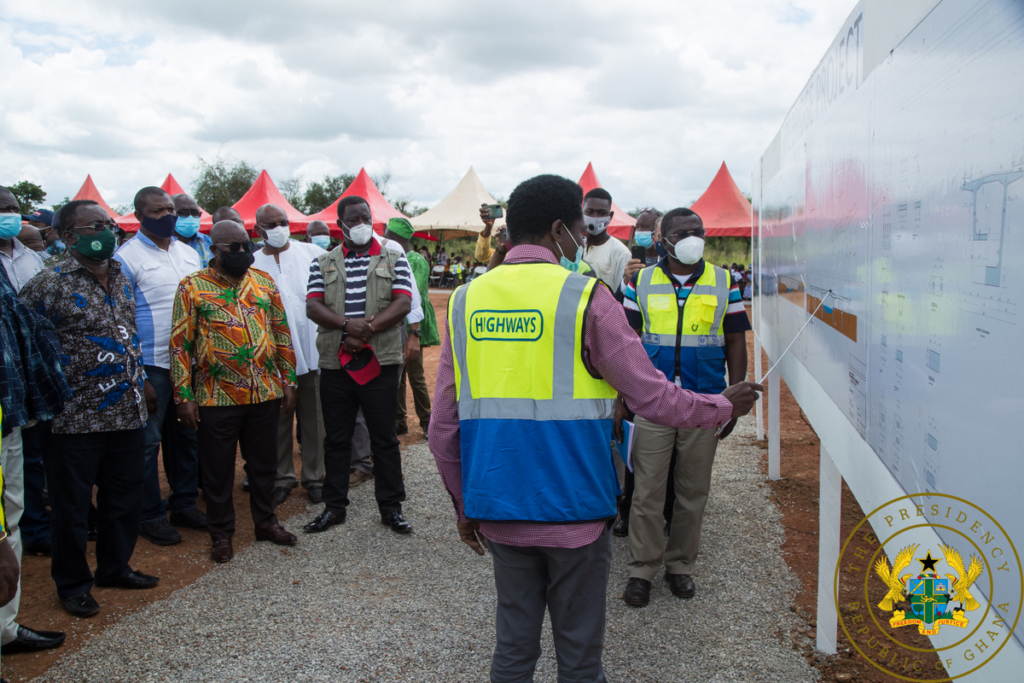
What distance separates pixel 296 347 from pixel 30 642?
255cm

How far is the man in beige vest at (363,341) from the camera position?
443 centimetres

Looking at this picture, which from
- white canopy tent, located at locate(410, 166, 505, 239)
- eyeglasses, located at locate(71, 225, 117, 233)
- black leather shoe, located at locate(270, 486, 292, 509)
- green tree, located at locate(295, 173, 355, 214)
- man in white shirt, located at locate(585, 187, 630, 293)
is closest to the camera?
eyeglasses, located at locate(71, 225, 117, 233)

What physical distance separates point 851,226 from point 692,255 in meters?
1.21

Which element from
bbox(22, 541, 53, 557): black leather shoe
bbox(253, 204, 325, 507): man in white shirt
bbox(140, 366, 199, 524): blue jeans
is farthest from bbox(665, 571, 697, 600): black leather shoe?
bbox(22, 541, 53, 557): black leather shoe

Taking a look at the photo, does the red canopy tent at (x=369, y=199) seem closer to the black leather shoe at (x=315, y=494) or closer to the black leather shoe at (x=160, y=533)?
the black leather shoe at (x=315, y=494)

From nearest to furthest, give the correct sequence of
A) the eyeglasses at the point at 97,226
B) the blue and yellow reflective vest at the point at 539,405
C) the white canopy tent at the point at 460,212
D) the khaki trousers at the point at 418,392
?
the blue and yellow reflective vest at the point at 539,405 → the eyeglasses at the point at 97,226 → the khaki trousers at the point at 418,392 → the white canopy tent at the point at 460,212

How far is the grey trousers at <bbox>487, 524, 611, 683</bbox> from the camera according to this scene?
2076 millimetres

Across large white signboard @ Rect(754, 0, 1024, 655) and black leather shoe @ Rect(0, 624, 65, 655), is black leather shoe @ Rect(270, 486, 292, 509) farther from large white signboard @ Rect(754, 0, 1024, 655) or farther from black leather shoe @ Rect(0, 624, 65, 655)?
large white signboard @ Rect(754, 0, 1024, 655)

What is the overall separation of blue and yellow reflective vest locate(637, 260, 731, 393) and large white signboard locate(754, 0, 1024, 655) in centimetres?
76

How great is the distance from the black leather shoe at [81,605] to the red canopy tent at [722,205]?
53.9 feet

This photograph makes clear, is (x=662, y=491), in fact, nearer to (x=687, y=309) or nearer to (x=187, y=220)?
(x=687, y=309)

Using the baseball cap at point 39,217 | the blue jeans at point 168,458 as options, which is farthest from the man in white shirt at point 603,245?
the baseball cap at point 39,217

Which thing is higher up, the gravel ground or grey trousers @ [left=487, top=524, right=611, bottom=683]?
grey trousers @ [left=487, top=524, right=611, bottom=683]

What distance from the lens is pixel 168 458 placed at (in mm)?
4977
